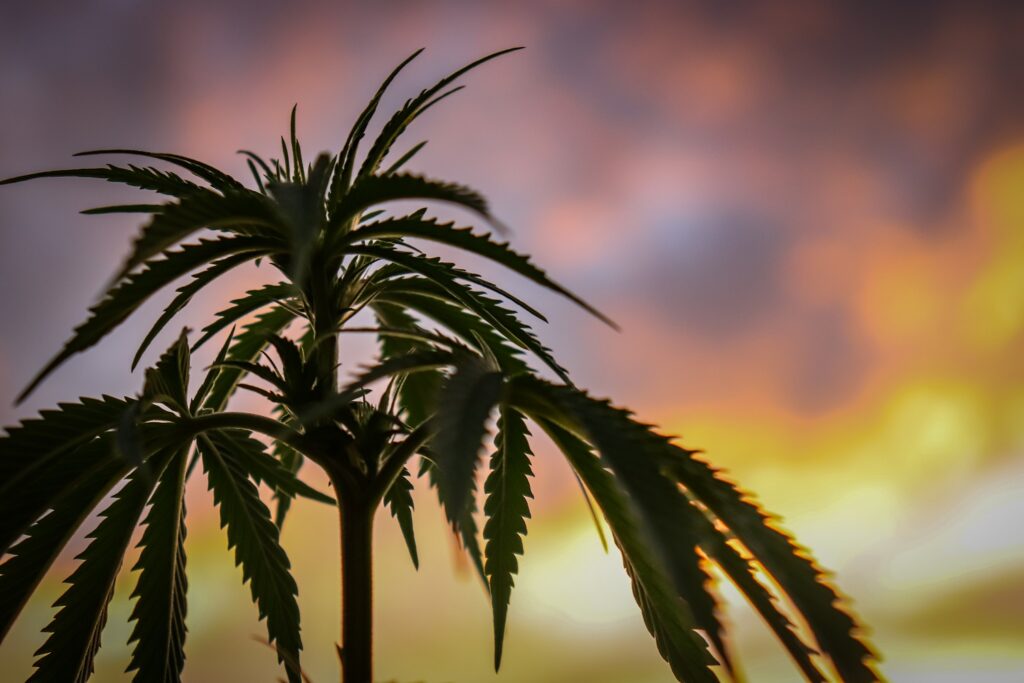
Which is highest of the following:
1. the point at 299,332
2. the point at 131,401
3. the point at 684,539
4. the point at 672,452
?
the point at 299,332

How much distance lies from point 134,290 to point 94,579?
35 cm

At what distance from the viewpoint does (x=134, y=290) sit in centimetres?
62

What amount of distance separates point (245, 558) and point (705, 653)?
0.45m

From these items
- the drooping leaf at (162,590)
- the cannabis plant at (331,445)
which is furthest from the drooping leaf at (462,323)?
the drooping leaf at (162,590)

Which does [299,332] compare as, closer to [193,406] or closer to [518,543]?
[193,406]

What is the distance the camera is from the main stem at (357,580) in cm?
71

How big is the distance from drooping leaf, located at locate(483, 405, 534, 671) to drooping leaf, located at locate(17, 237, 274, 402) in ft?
0.98

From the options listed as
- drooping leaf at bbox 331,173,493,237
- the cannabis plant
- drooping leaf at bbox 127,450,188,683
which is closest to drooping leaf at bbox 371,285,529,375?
the cannabis plant

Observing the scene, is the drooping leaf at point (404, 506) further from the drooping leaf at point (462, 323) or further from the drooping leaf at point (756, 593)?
the drooping leaf at point (756, 593)

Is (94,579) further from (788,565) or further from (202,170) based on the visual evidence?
(788,565)

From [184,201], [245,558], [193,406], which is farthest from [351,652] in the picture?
[184,201]

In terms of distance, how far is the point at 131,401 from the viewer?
765 mm

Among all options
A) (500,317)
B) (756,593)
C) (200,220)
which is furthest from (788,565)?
(200,220)

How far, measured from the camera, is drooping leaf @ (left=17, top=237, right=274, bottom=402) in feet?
1.88
